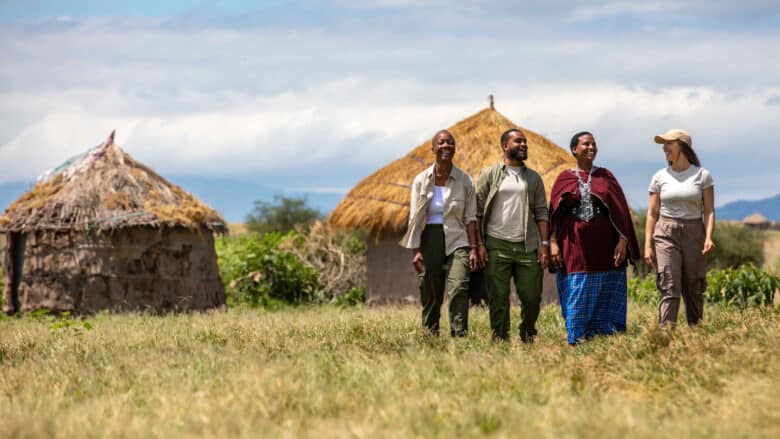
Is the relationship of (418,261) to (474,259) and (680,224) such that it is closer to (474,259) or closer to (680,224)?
(474,259)

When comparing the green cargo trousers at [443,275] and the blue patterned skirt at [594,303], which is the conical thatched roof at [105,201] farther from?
the blue patterned skirt at [594,303]

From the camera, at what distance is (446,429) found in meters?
5.00

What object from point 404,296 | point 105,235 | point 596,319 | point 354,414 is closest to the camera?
point 354,414

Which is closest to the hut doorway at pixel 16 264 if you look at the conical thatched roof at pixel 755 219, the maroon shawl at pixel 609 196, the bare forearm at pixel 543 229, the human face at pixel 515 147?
the human face at pixel 515 147

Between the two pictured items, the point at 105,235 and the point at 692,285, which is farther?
the point at 105,235

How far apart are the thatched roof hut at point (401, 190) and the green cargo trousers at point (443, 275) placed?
6.85 metres

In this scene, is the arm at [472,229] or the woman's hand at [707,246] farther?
the arm at [472,229]

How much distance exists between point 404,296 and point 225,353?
8.35 meters

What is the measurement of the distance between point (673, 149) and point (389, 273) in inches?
315

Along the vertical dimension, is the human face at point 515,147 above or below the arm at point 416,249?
above

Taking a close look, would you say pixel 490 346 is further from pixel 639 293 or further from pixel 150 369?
pixel 639 293

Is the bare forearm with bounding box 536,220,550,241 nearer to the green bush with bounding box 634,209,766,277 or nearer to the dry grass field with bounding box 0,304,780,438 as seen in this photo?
the dry grass field with bounding box 0,304,780,438

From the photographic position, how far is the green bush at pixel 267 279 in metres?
17.0

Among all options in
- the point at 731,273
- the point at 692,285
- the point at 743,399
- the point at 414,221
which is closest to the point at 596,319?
the point at 692,285
